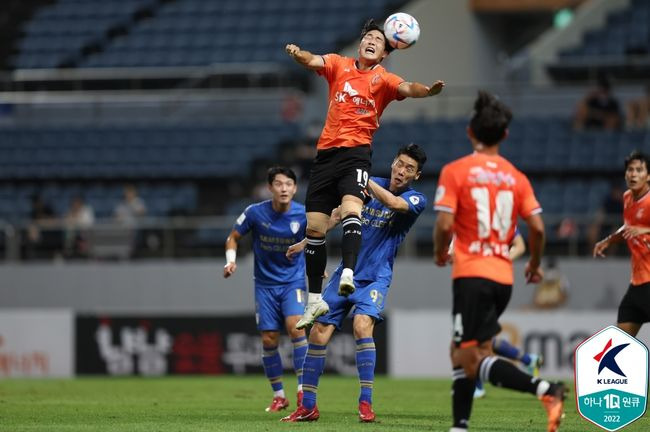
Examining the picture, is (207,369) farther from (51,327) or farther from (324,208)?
(324,208)

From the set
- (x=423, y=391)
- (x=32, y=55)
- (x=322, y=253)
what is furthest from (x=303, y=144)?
(x=322, y=253)

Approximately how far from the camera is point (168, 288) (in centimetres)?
2298

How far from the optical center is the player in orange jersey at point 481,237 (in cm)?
798

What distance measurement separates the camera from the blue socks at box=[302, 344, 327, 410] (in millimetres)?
10445

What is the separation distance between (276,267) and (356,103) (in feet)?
8.63

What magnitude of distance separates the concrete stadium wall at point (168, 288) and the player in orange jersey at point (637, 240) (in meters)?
9.98

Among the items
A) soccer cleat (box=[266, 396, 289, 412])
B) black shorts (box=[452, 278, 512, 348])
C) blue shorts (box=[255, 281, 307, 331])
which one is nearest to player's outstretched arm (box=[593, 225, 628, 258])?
blue shorts (box=[255, 281, 307, 331])

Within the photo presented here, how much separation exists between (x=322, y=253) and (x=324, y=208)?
0.41 metres

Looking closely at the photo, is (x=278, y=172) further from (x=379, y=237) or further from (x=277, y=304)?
(x=379, y=237)

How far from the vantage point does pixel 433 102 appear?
87.6 ft

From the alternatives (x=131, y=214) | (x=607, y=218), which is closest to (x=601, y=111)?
(x=607, y=218)

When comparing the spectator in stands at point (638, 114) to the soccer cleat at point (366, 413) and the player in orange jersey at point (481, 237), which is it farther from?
the player in orange jersey at point (481, 237)

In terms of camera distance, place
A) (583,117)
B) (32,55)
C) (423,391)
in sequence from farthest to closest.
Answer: (32,55), (583,117), (423,391)

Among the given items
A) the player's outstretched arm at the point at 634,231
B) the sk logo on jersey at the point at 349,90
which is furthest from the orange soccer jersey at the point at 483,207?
the player's outstretched arm at the point at 634,231
